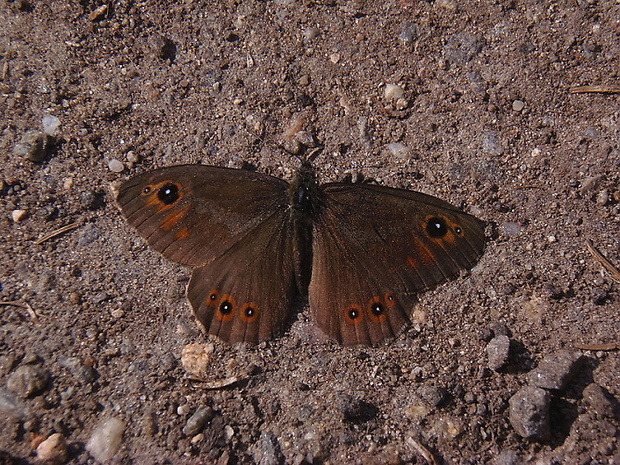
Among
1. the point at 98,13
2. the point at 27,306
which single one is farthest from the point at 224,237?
the point at 98,13

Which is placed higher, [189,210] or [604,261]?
[189,210]

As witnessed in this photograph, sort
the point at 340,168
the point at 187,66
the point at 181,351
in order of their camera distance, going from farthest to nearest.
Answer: the point at 187,66 → the point at 340,168 → the point at 181,351

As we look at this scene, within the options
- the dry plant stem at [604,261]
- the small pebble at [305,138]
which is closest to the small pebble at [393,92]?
the small pebble at [305,138]

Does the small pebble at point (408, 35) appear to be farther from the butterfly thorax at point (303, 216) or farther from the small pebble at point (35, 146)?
the small pebble at point (35, 146)

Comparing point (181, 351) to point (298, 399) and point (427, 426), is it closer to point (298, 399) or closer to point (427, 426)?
→ point (298, 399)

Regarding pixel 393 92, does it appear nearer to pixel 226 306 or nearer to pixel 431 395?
pixel 226 306

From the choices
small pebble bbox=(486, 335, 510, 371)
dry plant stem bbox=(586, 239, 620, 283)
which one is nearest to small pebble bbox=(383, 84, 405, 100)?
dry plant stem bbox=(586, 239, 620, 283)

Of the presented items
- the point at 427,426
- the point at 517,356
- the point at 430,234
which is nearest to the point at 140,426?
the point at 427,426
